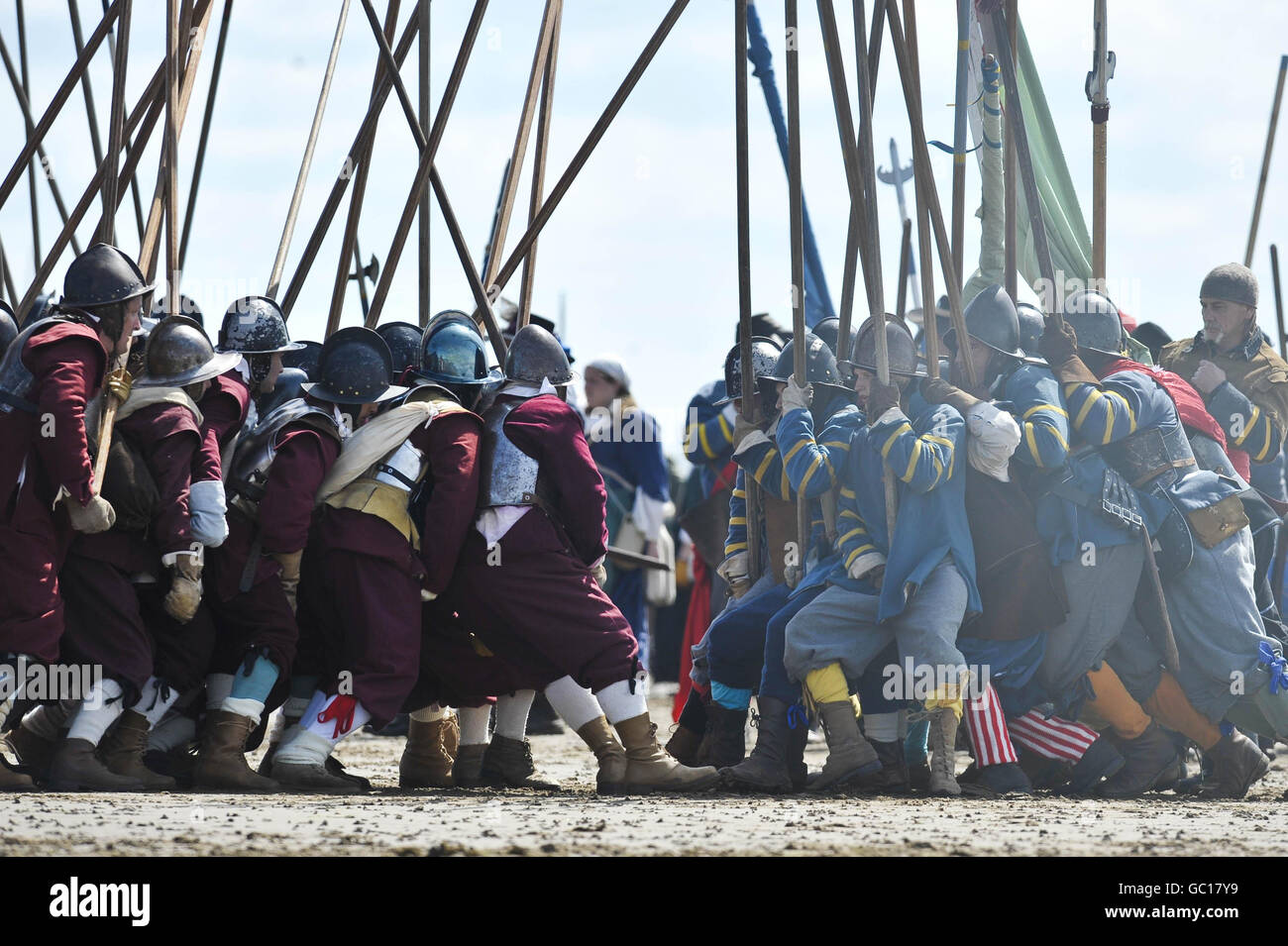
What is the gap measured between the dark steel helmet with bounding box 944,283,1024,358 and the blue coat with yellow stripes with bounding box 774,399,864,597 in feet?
1.88

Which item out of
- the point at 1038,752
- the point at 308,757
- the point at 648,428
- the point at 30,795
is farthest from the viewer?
the point at 648,428

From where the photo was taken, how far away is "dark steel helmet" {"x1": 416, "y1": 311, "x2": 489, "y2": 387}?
21.9 ft

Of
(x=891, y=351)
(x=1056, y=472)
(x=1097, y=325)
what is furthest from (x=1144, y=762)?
(x=891, y=351)

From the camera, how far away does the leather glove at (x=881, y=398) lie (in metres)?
6.70

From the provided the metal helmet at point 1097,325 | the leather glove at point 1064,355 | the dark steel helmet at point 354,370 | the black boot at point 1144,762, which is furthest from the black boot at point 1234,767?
the dark steel helmet at point 354,370

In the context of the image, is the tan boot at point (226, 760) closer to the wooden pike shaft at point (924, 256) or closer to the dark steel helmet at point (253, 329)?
the dark steel helmet at point (253, 329)

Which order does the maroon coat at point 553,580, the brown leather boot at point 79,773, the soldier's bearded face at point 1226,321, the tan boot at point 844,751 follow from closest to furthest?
the brown leather boot at point 79,773 → the maroon coat at point 553,580 → the tan boot at point 844,751 → the soldier's bearded face at point 1226,321

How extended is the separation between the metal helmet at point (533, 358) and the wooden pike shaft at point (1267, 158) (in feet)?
16.2

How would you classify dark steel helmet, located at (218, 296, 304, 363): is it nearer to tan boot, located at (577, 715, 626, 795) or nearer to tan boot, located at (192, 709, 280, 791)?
tan boot, located at (192, 709, 280, 791)

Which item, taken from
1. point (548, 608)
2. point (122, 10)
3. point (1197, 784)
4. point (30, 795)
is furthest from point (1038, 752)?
point (122, 10)

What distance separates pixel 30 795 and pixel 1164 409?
4.37 meters

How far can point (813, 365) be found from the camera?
23.3 feet

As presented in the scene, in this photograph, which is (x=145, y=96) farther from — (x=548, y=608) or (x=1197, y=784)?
(x=1197, y=784)
